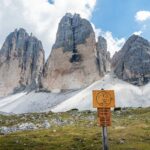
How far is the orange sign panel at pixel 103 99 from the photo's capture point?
26.0m

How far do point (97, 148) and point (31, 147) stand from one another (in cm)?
1196

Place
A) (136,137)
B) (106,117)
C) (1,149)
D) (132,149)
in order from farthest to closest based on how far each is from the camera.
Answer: (136,137)
(1,149)
(132,149)
(106,117)

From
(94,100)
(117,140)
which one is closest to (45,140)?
(117,140)

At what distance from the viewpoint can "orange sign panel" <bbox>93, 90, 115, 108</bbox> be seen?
26.0 metres

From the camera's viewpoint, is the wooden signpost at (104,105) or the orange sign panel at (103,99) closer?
the wooden signpost at (104,105)

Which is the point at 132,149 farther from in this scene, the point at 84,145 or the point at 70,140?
the point at 70,140

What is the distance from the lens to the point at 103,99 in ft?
85.3

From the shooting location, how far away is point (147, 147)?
7456cm

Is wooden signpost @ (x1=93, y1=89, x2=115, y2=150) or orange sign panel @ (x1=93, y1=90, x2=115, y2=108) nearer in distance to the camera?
wooden signpost @ (x1=93, y1=89, x2=115, y2=150)

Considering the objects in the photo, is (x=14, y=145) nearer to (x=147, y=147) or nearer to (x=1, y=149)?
(x=1, y=149)

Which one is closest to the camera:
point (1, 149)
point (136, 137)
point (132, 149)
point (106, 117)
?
point (106, 117)

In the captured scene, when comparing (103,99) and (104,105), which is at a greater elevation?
(103,99)

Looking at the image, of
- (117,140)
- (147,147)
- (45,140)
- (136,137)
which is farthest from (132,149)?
(45,140)

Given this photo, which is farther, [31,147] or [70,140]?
[70,140]
